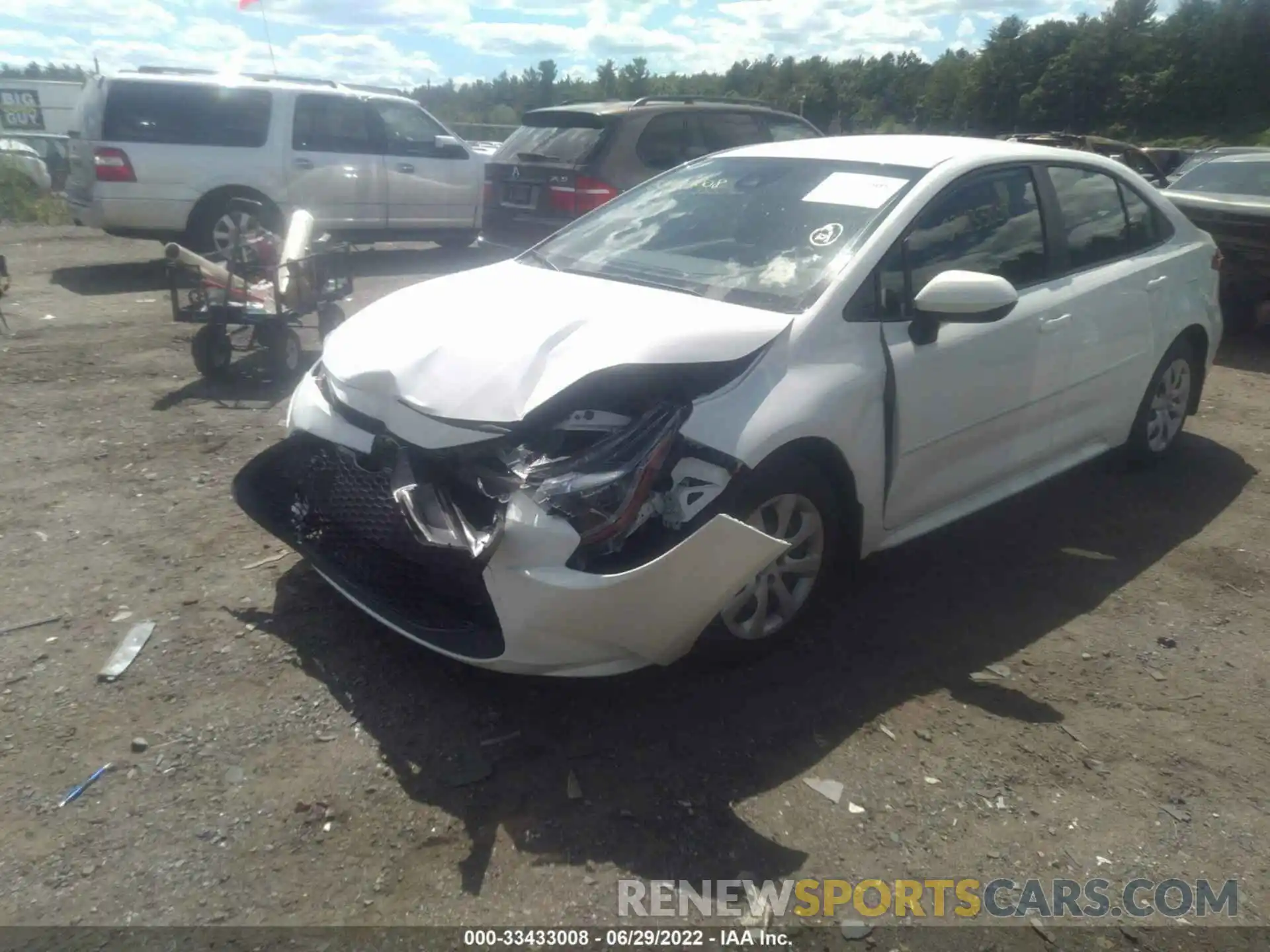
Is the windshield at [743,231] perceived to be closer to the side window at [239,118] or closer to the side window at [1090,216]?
the side window at [1090,216]

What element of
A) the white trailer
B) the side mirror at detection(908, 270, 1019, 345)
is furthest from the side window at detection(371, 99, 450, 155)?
the white trailer

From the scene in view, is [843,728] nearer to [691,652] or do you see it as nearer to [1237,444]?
[691,652]

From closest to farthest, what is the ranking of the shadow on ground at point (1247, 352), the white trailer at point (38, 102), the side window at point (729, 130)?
the shadow on ground at point (1247, 352) < the side window at point (729, 130) < the white trailer at point (38, 102)

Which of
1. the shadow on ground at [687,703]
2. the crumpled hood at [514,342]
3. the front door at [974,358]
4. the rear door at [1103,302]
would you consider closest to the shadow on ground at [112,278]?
the shadow on ground at [687,703]

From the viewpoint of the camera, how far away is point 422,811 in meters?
2.84

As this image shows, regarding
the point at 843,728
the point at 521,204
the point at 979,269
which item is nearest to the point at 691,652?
the point at 843,728

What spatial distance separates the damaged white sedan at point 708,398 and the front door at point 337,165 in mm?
6865

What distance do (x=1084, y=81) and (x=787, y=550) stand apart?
216ft

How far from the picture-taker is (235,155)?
10219mm

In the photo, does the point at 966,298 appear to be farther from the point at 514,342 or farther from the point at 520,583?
the point at 520,583

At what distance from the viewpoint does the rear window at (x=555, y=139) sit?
822cm

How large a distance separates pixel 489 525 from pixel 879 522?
1.56 metres

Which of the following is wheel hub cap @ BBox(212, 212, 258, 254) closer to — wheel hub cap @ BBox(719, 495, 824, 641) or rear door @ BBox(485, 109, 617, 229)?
rear door @ BBox(485, 109, 617, 229)

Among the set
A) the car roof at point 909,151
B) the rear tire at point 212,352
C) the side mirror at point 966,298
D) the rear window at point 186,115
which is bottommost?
the rear tire at point 212,352
